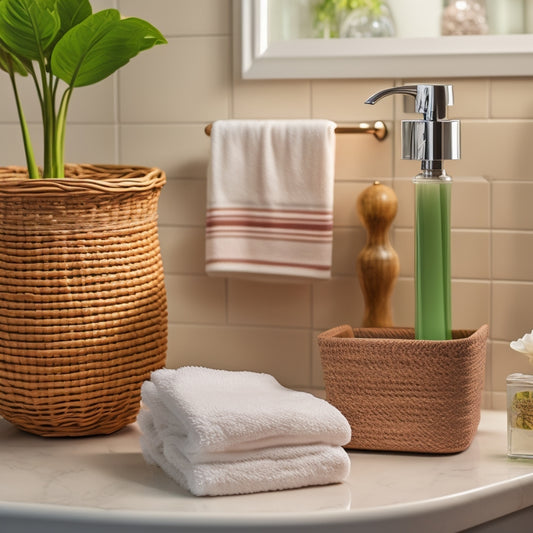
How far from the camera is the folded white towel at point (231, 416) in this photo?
92 centimetres

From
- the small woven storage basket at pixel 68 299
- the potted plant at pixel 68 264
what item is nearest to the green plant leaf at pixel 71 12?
the potted plant at pixel 68 264

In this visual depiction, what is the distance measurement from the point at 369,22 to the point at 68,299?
64cm

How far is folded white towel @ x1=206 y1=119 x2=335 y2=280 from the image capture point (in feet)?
4.27

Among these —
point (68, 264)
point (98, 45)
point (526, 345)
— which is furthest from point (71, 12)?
point (526, 345)

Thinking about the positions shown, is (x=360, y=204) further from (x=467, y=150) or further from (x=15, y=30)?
(x=15, y=30)

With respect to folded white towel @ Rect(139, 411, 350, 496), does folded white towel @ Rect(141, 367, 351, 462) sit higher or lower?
higher

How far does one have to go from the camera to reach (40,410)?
112 centimetres

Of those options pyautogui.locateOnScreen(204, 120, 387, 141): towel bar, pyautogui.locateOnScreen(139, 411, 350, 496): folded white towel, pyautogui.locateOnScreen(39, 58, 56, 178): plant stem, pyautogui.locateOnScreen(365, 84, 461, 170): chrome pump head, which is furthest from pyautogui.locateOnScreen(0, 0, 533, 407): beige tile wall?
pyautogui.locateOnScreen(139, 411, 350, 496): folded white towel

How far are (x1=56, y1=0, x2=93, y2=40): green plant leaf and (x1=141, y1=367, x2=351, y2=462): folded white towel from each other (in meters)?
0.46

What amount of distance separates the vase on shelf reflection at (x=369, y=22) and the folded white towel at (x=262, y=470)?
0.68 metres

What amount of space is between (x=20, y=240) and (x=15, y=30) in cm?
26

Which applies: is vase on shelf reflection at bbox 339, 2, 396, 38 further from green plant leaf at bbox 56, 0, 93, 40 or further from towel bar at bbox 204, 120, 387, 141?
green plant leaf at bbox 56, 0, 93, 40

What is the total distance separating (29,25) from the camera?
106 centimetres

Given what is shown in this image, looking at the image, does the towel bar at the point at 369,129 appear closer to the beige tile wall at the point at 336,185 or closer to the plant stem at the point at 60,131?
the beige tile wall at the point at 336,185
